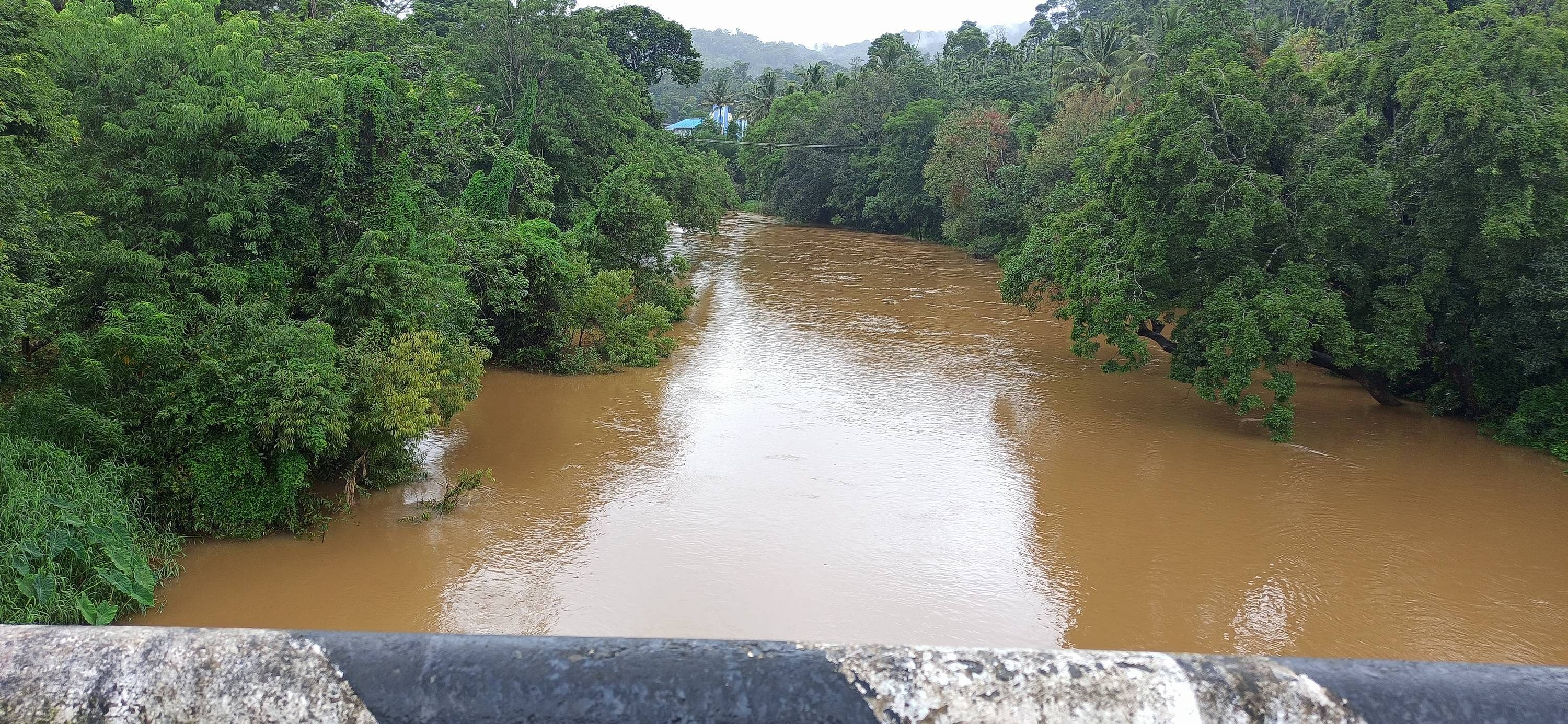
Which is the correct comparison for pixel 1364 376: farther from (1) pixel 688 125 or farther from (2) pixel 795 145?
(1) pixel 688 125

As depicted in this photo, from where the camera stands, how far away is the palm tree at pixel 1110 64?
3206 centimetres

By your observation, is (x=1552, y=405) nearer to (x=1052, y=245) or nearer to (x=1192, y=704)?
(x=1052, y=245)

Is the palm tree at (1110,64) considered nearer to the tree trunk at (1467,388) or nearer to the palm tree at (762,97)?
the tree trunk at (1467,388)

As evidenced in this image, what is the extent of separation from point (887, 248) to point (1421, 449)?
2637 cm

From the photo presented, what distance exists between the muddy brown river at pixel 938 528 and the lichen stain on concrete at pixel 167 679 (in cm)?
521

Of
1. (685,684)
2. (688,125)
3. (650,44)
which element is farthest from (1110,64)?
(685,684)

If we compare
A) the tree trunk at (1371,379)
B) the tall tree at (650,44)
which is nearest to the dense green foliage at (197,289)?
the tree trunk at (1371,379)

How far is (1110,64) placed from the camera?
39.1 meters

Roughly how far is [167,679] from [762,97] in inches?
→ 2716

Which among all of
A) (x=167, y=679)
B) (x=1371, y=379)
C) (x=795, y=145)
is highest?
(x=795, y=145)

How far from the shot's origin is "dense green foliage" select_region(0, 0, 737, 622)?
8422 millimetres

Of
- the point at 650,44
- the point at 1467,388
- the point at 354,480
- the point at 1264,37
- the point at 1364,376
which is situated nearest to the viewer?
the point at 354,480

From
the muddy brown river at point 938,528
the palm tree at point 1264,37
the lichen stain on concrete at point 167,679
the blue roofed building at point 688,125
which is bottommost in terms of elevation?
the muddy brown river at point 938,528

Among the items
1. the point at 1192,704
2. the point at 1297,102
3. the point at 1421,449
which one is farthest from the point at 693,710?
the point at 1297,102
